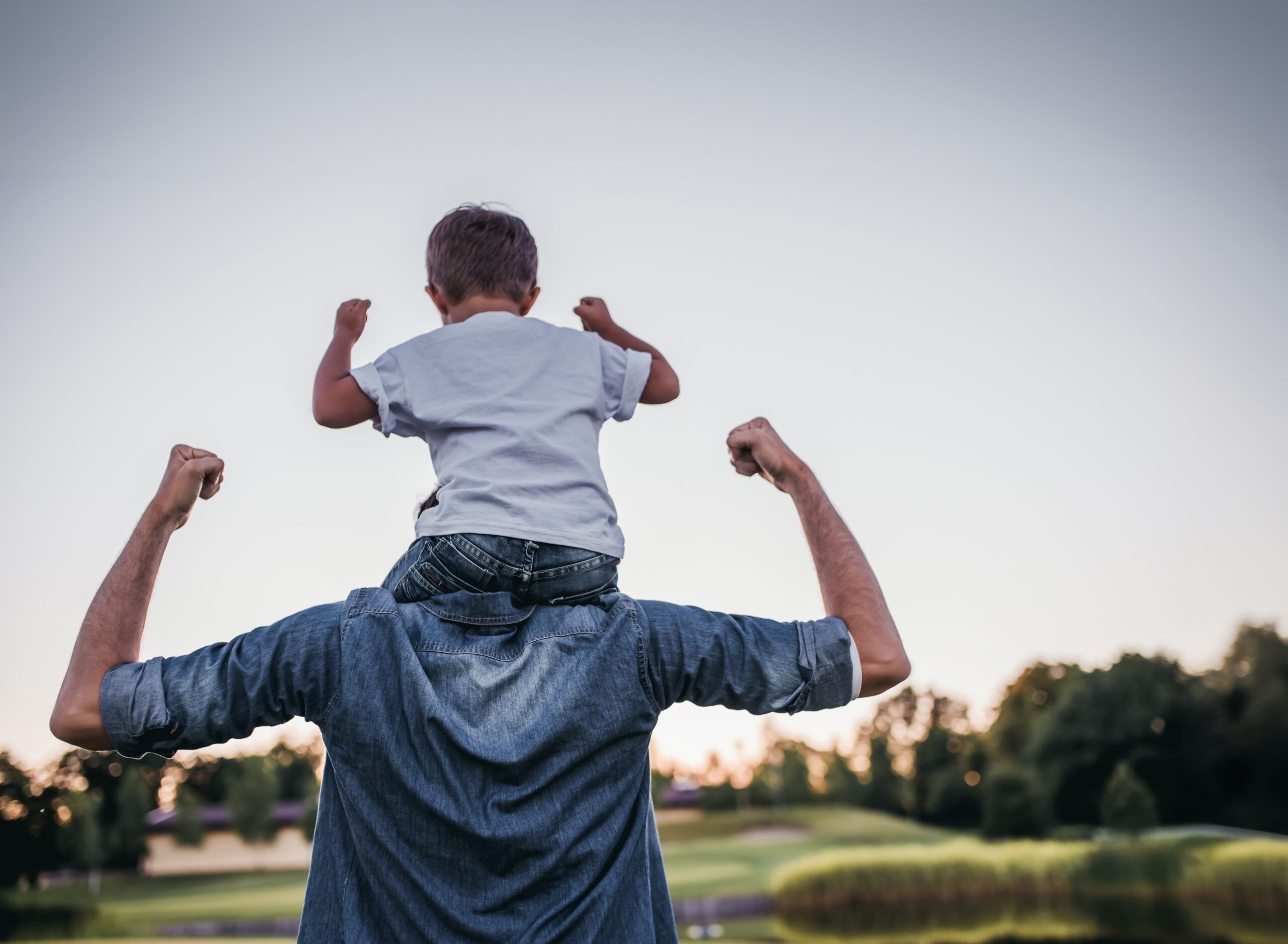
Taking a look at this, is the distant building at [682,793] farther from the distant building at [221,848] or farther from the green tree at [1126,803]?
the green tree at [1126,803]

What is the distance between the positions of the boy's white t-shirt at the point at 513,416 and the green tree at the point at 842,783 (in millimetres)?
22517

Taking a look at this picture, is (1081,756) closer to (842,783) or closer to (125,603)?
(842,783)

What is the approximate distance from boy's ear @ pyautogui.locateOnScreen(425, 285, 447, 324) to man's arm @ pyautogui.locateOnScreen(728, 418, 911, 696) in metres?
0.50

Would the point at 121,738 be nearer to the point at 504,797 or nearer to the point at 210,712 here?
the point at 210,712

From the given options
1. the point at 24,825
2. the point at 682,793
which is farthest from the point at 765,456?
the point at 682,793

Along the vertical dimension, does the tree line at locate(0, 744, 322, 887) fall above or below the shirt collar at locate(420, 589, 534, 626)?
below

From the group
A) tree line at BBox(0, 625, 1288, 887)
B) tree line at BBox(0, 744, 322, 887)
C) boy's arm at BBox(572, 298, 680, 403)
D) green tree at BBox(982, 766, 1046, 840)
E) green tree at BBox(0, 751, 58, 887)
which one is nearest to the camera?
boy's arm at BBox(572, 298, 680, 403)

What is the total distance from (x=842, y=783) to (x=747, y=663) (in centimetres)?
2359

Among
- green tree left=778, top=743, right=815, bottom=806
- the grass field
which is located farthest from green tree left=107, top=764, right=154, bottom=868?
green tree left=778, top=743, right=815, bottom=806

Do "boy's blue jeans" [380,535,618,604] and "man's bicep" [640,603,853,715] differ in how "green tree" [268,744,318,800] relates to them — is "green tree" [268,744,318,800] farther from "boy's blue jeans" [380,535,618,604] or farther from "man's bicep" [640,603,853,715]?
"man's bicep" [640,603,853,715]

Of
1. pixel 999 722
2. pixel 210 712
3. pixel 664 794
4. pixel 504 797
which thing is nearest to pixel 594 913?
pixel 504 797

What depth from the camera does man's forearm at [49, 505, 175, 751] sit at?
1078 mm

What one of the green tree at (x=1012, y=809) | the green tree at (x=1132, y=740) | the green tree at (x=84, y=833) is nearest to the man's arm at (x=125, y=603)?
the green tree at (x=84, y=833)

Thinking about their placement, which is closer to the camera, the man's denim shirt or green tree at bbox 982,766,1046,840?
the man's denim shirt
